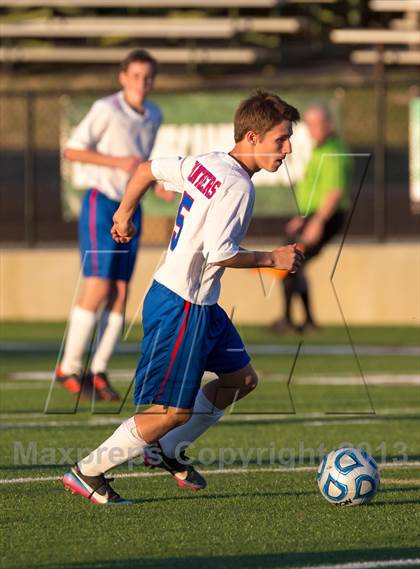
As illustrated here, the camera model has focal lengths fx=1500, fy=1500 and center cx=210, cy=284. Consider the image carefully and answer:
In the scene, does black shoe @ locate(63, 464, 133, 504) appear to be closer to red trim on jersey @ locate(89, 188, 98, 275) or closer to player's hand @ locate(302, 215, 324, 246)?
red trim on jersey @ locate(89, 188, 98, 275)

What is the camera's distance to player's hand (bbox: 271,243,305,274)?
20.2 feet

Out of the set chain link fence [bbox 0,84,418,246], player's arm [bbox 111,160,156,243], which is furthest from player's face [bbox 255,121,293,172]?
chain link fence [bbox 0,84,418,246]

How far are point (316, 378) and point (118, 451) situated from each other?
5.82 metres

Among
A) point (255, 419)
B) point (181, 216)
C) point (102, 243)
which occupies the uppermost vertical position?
point (181, 216)

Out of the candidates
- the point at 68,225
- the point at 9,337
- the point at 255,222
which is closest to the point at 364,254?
the point at 255,222

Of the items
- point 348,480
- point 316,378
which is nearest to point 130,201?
point 348,480

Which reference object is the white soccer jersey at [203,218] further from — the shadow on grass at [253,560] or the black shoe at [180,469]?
the shadow on grass at [253,560]

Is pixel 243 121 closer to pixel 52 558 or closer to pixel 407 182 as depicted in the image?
pixel 52 558

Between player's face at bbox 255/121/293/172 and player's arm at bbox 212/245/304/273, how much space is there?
384 millimetres

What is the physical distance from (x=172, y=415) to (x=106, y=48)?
2470 centimetres

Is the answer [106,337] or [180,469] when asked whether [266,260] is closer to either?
[180,469]

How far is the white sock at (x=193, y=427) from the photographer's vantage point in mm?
6793

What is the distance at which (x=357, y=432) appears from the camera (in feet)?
29.2

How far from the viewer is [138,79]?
10344 mm
